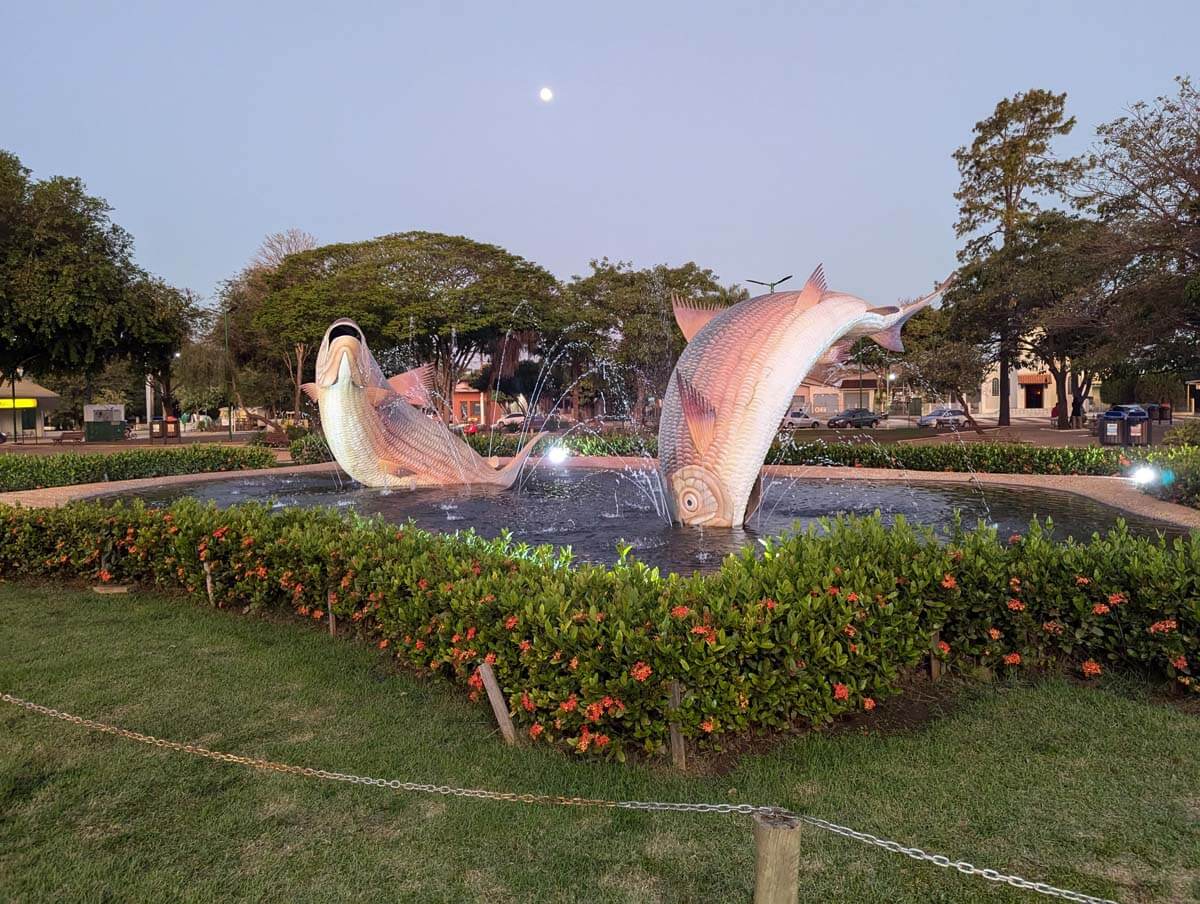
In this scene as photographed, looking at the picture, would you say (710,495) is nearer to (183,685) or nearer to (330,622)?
(330,622)

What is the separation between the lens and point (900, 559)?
452 cm

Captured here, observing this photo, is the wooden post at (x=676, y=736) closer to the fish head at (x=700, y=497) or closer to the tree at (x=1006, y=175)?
the fish head at (x=700, y=497)

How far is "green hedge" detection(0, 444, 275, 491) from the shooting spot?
14.0m

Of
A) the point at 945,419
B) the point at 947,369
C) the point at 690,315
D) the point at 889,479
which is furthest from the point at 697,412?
the point at 945,419

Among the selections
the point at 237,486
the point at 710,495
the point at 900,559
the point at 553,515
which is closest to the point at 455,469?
the point at 553,515

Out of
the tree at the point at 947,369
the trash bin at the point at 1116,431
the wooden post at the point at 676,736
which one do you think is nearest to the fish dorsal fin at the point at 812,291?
the wooden post at the point at 676,736

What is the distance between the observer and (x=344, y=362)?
37.8ft

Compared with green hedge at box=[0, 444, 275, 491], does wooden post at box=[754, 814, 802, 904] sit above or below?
below

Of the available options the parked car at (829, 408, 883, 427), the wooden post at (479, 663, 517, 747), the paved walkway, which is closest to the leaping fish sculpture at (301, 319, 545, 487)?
the paved walkway

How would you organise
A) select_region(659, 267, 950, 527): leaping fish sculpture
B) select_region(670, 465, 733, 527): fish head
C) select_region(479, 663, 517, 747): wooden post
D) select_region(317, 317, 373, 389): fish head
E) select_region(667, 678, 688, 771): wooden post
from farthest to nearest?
select_region(317, 317, 373, 389): fish head < select_region(670, 465, 733, 527): fish head < select_region(659, 267, 950, 527): leaping fish sculpture < select_region(479, 663, 517, 747): wooden post < select_region(667, 678, 688, 771): wooden post

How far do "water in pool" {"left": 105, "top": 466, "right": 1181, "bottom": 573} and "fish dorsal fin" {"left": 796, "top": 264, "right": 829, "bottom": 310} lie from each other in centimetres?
253

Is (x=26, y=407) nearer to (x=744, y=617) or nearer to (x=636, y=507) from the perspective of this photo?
(x=636, y=507)

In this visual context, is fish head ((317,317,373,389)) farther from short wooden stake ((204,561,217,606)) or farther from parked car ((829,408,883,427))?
parked car ((829,408,883,427))

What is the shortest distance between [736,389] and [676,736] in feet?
16.3
